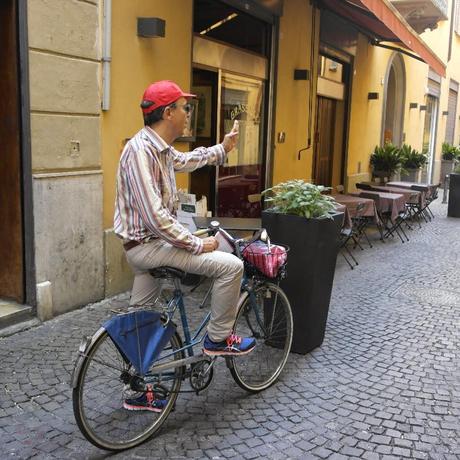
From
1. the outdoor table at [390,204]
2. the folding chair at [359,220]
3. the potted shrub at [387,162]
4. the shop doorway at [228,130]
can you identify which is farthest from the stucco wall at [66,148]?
the potted shrub at [387,162]

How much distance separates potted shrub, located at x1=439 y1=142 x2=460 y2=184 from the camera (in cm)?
1923

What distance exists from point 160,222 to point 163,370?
0.81 metres

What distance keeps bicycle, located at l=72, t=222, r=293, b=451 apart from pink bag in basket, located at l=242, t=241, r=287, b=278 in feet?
0.14

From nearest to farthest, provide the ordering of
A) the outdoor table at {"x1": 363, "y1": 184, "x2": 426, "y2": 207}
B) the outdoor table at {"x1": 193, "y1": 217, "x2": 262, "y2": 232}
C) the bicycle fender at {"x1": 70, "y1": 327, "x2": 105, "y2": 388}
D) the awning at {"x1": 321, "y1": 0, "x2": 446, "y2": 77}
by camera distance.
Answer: the bicycle fender at {"x1": 70, "y1": 327, "x2": 105, "y2": 388}
the outdoor table at {"x1": 193, "y1": 217, "x2": 262, "y2": 232}
the awning at {"x1": 321, "y1": 0, "x2": 446, "y2": 77}
the outdoor table at {"x1": 363, "y1": 184, "x2": 426, "y2": 207}

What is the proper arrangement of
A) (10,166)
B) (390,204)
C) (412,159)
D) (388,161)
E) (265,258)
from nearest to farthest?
(265,258), (10,166), (390,204), (388,161), (412,159)

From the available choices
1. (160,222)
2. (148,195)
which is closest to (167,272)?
(160,222)

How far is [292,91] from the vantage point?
9.60 meters

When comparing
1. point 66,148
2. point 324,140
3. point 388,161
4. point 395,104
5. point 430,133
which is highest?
point 395,104

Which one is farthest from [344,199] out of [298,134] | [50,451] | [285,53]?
[50,451]

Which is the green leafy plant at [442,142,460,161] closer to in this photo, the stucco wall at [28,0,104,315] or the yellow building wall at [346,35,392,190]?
the yellow building wall at [346,35,392,190]

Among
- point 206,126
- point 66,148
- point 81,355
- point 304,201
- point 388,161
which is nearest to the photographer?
point 81,355

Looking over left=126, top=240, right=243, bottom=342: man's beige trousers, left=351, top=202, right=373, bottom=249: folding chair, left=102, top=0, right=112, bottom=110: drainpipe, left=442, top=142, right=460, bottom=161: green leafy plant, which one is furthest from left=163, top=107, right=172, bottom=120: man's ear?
left=442, top=142, right=460, bottom=161: green leafy plant

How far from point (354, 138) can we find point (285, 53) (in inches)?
182

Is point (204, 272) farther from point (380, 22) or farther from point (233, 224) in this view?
point (380, 22)
